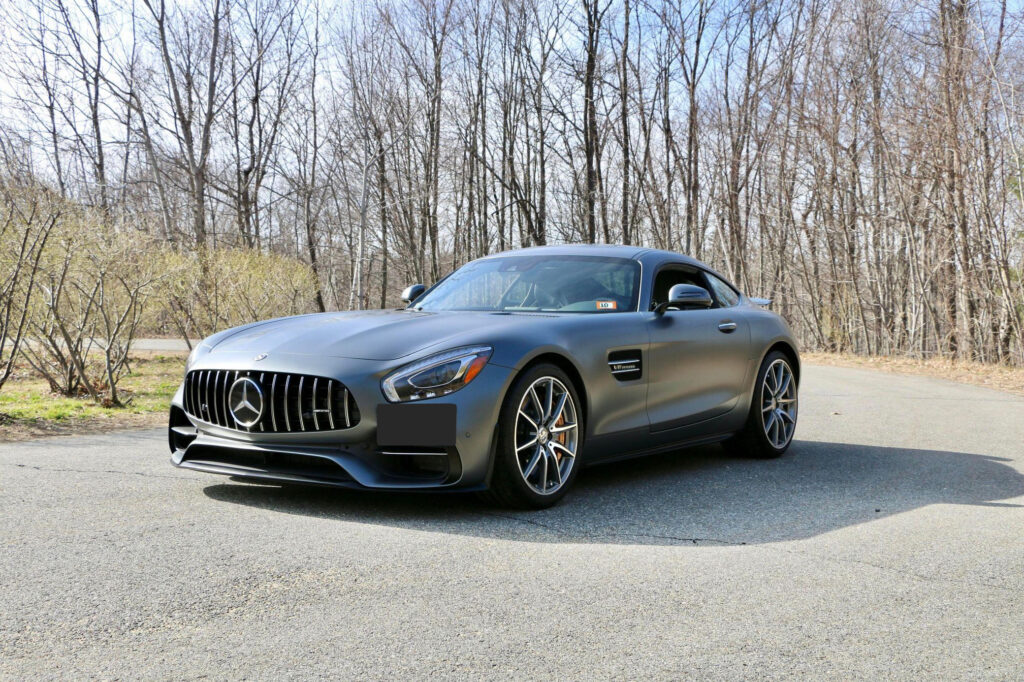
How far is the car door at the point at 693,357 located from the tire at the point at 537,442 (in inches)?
33.4

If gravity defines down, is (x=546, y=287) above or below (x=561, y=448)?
above

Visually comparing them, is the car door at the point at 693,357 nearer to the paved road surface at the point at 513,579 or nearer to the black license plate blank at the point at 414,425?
the paved road surface at the point at 513,579

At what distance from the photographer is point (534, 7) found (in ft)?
102

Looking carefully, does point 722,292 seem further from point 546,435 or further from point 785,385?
point 546,435

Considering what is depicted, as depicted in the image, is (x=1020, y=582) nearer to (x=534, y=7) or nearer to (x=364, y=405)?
(x=364, y=405)

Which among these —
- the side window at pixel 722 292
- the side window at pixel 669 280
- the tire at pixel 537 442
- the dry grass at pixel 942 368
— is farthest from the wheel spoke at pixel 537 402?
the dry grass at pixel 942 368

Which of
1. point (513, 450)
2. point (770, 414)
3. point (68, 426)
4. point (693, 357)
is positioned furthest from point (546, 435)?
point (68, 426)

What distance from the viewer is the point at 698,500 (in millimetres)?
5684

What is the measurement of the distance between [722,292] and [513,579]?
163 inches

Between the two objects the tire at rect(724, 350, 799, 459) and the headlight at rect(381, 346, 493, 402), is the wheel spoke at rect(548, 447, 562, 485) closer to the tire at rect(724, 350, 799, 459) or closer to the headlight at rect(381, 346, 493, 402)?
the headlight at rect(381, 346, 493, 402)

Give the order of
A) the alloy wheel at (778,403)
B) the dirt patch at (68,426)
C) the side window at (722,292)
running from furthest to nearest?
the dirt patch at (68,426) < the alloy wheel at (778,403) < the side window at (722,292)

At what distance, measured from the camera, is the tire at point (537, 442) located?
4953 mm

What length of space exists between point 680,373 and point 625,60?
2459cm

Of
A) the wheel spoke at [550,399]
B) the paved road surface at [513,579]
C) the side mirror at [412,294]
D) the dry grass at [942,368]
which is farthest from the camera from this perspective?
the dry grass at [942,368]
